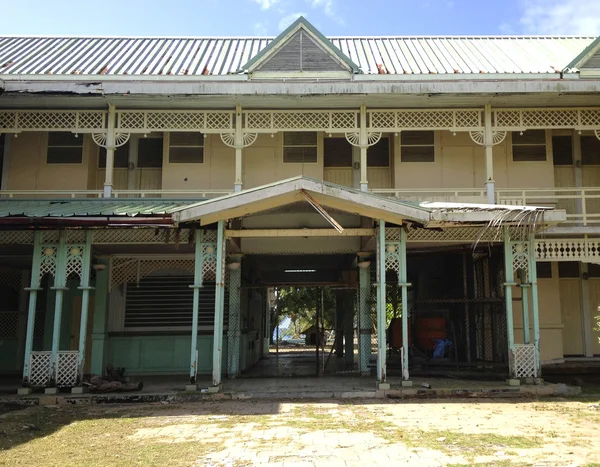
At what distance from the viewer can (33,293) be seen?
439 inches

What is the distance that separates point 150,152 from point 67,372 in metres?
6.52

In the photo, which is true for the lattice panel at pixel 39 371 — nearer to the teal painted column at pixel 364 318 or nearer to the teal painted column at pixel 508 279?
the teal painted column at pixel 364 318

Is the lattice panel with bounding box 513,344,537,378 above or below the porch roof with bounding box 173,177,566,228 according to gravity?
below

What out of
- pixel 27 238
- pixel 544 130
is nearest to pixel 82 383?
pixel 27 238

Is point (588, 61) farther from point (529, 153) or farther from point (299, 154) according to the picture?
point (299, 154)

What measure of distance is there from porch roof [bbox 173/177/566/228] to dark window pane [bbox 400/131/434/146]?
14.2ft

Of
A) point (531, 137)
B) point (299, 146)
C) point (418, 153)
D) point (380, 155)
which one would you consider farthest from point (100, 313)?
point (531, 137)

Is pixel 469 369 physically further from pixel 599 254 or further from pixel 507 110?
pixel 507 110

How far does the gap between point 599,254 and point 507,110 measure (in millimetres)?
4124

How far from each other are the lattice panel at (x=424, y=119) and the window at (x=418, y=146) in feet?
3.71

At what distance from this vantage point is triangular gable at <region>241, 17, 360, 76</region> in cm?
1409

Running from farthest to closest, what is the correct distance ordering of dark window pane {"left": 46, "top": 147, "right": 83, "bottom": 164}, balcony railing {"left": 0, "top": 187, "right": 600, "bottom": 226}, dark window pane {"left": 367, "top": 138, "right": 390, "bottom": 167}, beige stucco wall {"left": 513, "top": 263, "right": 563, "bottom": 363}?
dark window pane {"left": 367, "top": 138, "right": 390, "bottom": 167} < dark window pane {"left": 46, "top": 147, "right": 83, "bottom": 164} < beige stucco wall {"left": 513, "top": 263, "right": 563, "bottom": 363} < balcony railing {"left": 0, "top": 187, "right": 600, "bottom": 226}

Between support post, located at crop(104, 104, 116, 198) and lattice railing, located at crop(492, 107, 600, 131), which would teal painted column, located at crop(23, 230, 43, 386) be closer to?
support post, located at crop(104, 104, 116, 198)

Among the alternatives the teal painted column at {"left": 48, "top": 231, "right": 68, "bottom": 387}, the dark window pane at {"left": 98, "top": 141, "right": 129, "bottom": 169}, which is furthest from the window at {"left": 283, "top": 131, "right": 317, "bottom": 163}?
the teal painted column at {"left": 48, "top": 231, "right": 68, "bottom": 387}
